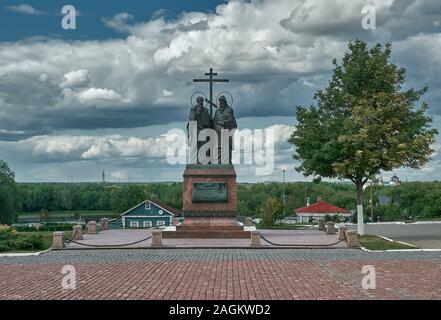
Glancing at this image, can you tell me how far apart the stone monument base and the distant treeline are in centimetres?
3228

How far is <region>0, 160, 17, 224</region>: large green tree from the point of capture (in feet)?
240

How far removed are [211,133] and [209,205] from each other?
3299mm

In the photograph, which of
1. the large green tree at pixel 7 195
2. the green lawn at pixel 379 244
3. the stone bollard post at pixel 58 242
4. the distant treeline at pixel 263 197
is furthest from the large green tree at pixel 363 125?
the large green tree at pixel 7 195

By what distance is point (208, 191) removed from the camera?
27.4 meters

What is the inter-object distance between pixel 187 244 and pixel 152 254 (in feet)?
10.2

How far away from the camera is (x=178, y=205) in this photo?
88.9 m

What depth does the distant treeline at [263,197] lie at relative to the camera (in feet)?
237

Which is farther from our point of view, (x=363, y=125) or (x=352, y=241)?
(x=363, y=125)

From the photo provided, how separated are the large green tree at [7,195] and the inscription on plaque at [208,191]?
50404 millimetres

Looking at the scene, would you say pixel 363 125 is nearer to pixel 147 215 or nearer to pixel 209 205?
pixel 209 205
